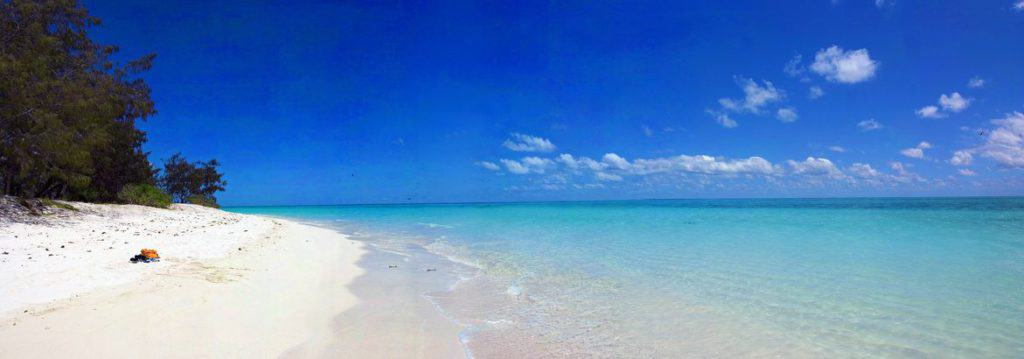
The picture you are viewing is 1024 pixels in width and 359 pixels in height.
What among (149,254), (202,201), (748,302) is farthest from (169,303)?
(202,201)

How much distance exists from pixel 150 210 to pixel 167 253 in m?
16.4

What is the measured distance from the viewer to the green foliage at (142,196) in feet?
86.1

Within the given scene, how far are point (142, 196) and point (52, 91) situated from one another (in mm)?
15849

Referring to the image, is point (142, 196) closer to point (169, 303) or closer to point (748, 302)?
point (169, 303)

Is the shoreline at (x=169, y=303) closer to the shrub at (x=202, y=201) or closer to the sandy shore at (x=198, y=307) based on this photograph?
the sandy shore at (x=198, y=307)

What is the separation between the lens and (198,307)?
559cm

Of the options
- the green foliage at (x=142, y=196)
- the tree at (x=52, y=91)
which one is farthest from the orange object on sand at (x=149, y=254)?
the green foliage at (x=142, y=196)

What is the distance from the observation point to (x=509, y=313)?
256 inches

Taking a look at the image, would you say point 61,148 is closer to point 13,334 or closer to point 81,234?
point 81,234

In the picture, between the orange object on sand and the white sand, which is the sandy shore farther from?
the orange object on sand

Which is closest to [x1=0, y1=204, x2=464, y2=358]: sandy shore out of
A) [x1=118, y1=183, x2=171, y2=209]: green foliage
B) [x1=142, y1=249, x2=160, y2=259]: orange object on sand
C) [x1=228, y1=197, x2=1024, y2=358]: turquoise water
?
[x1=142, y1=249, x2=160, y2=259]: orange object on sand

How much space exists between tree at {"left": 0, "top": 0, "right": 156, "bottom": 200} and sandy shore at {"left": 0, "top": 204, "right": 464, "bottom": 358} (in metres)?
5.52

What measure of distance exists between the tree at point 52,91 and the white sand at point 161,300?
4.54 m

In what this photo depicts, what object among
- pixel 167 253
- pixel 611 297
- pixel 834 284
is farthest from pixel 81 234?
pixel 834 284
